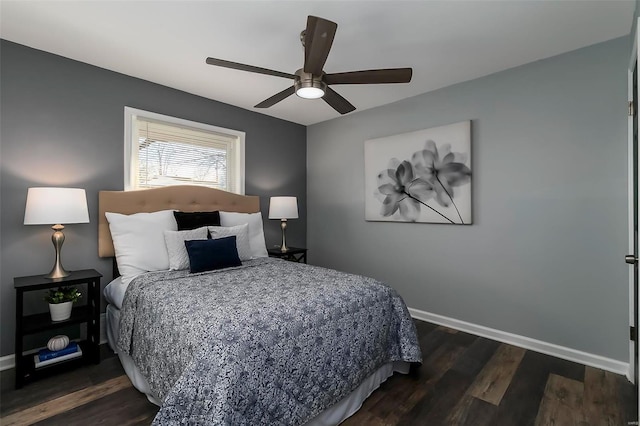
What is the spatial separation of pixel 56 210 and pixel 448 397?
3.06m

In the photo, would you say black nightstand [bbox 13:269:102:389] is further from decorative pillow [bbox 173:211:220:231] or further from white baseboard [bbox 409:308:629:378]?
white baseboard [bbox 409:308:629:378]

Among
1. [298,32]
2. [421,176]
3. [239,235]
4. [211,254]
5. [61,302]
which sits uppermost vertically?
[298,32]

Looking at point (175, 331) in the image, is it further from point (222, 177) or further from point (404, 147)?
point (404, 147)

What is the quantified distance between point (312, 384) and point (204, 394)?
576 millimetres

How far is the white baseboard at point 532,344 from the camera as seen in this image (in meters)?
2.37

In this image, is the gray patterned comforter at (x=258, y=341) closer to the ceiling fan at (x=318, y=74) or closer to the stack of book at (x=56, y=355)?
the stack of book at (x=56, y=355)

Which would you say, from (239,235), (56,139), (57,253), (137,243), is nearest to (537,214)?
(239,235)

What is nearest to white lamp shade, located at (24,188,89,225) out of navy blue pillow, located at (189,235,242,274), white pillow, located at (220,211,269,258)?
navy blue pillow, located at (189,235,242,274)

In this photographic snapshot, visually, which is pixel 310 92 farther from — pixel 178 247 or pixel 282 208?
pixel 282 208

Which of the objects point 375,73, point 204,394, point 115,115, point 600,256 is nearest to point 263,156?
point 115,115

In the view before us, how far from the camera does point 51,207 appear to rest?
2.24 m

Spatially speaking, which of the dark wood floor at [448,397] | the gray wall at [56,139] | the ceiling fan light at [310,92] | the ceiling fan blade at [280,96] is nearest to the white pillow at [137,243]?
the gray wall at [56,139]

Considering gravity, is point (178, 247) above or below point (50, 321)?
above

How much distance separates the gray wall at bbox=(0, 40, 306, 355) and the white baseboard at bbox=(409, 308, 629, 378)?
11.1 feet
